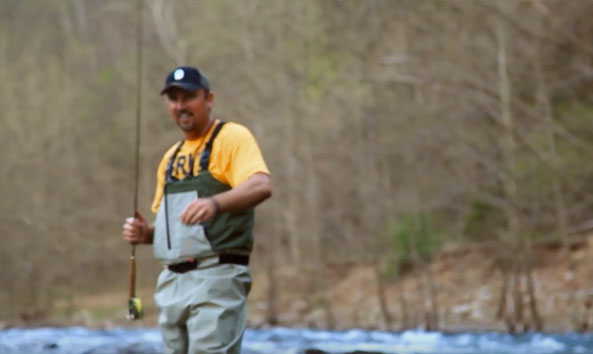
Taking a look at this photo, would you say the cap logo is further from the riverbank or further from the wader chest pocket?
the riverbank

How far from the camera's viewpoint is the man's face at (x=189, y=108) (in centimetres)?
264

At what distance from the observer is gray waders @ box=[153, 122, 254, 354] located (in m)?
2.54

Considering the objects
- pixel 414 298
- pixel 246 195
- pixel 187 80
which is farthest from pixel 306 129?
pixel 246 195

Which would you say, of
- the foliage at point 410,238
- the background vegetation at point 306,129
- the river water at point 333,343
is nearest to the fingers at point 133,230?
the river water at point 333,343

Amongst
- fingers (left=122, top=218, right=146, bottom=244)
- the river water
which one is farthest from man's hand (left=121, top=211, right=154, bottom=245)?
the river water

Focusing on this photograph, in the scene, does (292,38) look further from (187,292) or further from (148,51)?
(187,292)

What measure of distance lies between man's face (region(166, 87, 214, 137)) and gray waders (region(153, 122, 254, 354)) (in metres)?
0.06

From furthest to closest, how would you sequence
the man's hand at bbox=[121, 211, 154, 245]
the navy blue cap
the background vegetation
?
the background vegetation
the man's hand at bbox=[121, 211, 154, 245]
the navy blue cap

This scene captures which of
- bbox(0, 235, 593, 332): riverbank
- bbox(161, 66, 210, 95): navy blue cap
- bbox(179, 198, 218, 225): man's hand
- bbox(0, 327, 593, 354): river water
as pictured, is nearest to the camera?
bbox(179, 198, 218, 225): man's hand

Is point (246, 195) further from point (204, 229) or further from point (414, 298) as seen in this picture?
point (414, 298)

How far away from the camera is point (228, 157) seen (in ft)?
8.44

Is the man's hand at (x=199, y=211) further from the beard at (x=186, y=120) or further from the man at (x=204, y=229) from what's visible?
the beard at (x=186, y=120)

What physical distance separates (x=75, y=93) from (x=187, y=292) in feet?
64.9

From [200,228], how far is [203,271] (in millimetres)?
132
